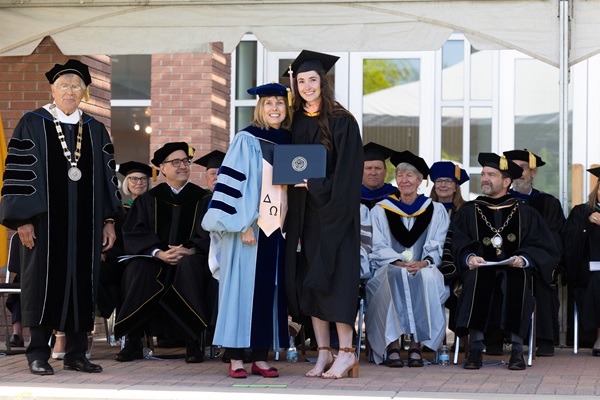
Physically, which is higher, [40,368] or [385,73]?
[385,73]

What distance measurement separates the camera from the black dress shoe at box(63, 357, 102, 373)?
816 centimetres

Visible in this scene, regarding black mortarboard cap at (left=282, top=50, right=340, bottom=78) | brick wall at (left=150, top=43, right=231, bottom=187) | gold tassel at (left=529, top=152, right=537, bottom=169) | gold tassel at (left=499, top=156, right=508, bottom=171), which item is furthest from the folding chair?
gold tassel at (left=529, top=152, right=537, bottom=169)

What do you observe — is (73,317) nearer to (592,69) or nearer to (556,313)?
(556,313)

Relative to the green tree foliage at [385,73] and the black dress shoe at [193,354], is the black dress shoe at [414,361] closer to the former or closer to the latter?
the black dress shoe at [193,354]

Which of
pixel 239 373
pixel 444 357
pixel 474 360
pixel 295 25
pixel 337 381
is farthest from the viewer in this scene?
pixel 295 25

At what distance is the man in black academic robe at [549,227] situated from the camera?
9.53m

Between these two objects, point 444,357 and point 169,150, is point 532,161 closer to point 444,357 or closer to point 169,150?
point 444,357

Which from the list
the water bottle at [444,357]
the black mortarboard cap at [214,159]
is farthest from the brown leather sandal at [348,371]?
the black mortarboard cap at [214,159]

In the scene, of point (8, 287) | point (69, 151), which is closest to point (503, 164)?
point (69, 151)

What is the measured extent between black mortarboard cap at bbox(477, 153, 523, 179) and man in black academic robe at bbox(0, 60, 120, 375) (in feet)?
10.4

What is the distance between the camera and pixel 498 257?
9336mm

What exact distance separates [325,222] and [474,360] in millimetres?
1971

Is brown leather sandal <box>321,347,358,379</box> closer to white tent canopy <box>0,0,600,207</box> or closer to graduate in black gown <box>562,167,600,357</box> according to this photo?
white tent canopy <box>0,0,600,207</box>

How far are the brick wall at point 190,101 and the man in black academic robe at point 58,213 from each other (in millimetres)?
5922
